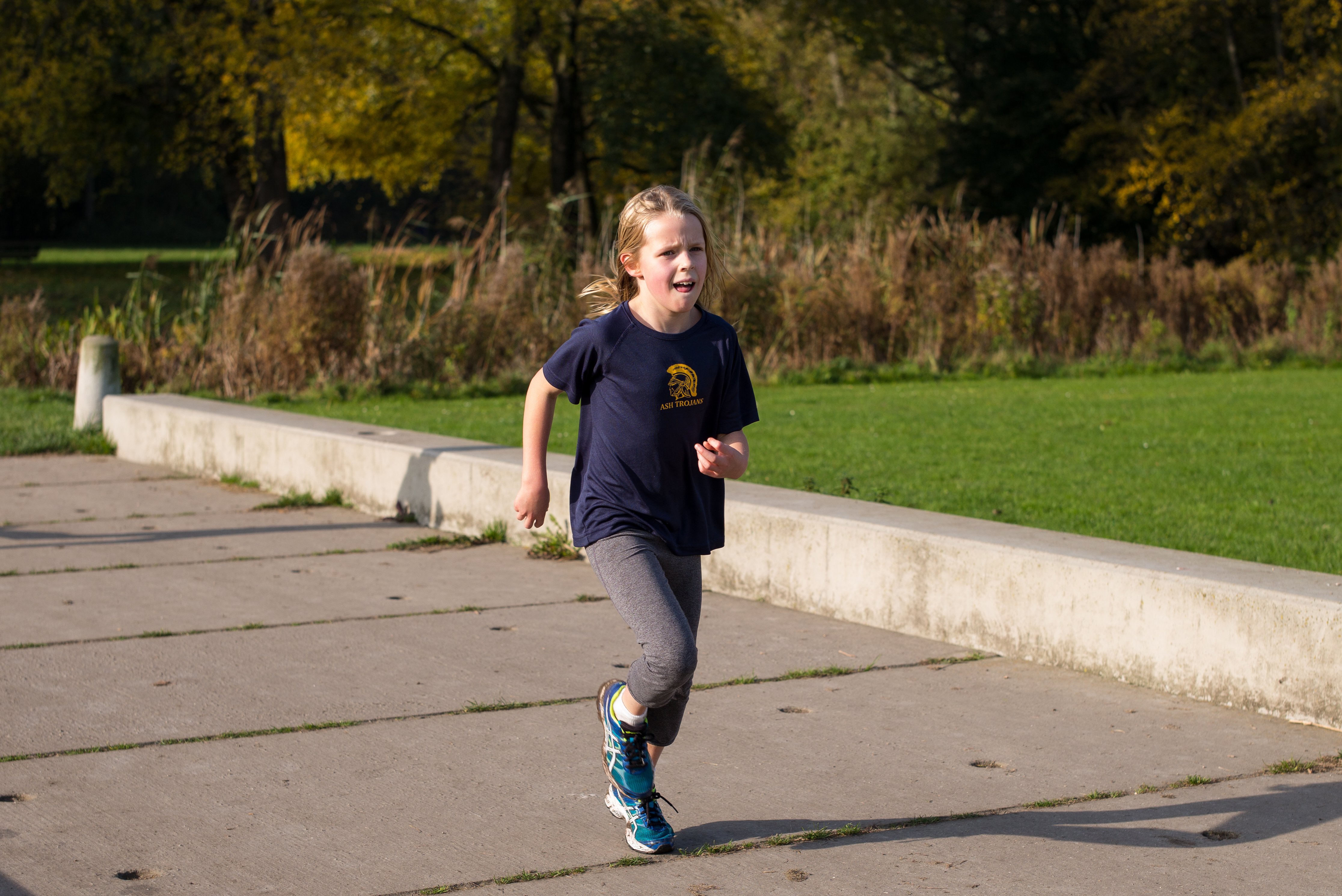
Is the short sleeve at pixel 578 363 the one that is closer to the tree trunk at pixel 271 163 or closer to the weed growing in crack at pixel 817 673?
the weed growing in crack at pixel 817 673

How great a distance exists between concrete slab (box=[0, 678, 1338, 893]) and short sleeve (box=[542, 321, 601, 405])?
109 centimetres

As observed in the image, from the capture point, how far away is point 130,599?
6.19 metres

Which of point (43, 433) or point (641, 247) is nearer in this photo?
point (641, 247)

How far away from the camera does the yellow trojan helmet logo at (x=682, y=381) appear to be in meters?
3.46

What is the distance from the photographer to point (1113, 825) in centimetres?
357

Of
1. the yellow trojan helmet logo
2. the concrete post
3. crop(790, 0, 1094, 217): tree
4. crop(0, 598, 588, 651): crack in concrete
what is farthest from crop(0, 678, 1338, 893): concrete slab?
crop(790, 0, 1094, 217): tree

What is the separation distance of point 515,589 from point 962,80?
33.0m

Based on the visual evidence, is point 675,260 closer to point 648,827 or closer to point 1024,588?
point 648,827

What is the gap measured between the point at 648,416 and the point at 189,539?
4878 millimetres

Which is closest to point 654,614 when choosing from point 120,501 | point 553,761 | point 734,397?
point 734,397

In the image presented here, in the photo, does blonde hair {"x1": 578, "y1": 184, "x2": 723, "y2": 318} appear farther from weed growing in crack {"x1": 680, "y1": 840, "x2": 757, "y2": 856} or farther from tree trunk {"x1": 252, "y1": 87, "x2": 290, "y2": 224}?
tree trunk {"x1": 252, "y1": 87, "x2": 290, "y2": 224}

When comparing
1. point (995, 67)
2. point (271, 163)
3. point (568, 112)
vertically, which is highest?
point (995, 67)

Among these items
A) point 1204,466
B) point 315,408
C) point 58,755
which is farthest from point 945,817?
point 315,408

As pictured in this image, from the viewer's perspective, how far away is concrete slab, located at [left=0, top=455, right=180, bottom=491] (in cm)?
955
